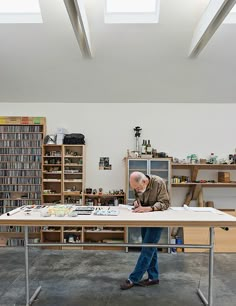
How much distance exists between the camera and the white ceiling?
14.0 feet

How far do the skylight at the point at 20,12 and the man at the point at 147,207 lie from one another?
289cm

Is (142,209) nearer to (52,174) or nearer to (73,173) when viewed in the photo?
(73,173)

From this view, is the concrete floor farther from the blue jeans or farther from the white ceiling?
the white ceiling

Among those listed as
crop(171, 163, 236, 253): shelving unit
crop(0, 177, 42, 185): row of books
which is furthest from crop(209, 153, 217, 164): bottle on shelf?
crop(0, 177, 42, 185): row of books

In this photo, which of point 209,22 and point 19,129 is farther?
point 19,129

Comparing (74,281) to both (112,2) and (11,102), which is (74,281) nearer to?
(11,102)

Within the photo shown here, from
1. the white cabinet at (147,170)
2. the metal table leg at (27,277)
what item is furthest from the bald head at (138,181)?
the white cabinet at (147,170)

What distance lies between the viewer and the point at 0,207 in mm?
5457

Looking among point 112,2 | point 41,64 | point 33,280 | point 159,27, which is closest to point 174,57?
point 159,27

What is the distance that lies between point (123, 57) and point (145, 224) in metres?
3.06

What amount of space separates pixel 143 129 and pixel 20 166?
2.51 meters

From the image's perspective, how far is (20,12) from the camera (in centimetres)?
428

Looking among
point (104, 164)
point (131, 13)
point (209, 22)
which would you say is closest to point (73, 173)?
point (104, 164)

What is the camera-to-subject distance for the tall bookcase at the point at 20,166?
17.8 ft
